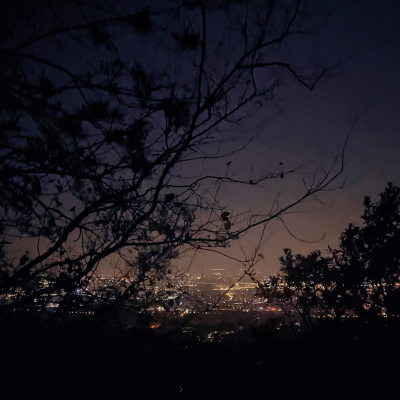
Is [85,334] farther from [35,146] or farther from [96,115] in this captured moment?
[96,115]

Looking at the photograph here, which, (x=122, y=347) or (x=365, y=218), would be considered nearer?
(x=122, y=347)

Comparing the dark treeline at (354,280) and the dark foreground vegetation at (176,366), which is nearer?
the dark foreground vegetation at (176,366)

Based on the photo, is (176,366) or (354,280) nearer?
(176,366)

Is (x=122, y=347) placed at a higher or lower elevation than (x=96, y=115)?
lower

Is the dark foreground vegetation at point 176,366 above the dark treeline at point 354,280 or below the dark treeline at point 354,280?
below

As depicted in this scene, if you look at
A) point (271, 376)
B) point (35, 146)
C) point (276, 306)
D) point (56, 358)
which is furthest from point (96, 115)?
point (276, 306)

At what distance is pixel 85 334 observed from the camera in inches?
156

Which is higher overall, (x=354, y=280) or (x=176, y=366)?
(x=354, y=280)

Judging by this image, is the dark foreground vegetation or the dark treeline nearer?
the dark foreground vegetation

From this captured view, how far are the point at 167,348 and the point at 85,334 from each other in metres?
1.00

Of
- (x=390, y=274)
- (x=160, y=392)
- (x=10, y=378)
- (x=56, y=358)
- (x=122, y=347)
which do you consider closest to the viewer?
(x=10, y=378)

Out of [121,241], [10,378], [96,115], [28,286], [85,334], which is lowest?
[10,378]

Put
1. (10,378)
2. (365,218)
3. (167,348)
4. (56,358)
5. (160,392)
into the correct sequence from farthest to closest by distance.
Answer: (365,218)
(167,348)
(56,358)
(160,392)
(10,378)

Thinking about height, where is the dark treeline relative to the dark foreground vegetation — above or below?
above
